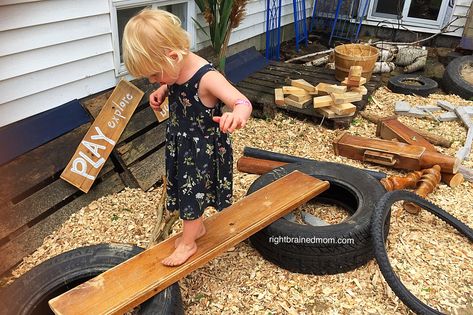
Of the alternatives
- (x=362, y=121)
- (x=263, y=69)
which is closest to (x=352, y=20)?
(x=263, y=69)

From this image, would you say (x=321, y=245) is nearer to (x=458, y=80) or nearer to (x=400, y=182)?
(x=400, y=182)

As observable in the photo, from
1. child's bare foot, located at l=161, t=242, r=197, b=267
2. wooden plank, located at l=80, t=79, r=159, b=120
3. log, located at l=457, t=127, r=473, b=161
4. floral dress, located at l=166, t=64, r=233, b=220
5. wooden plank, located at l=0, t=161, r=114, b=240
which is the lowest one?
wooden plank, located at l=0, t=161, r=114, b=240

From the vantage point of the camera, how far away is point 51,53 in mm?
3117

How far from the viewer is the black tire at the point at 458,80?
5.25m

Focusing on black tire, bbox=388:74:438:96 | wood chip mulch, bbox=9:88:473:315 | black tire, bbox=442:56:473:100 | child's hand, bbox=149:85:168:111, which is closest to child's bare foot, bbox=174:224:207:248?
wood chip mulch, bbox=9:88:473:315

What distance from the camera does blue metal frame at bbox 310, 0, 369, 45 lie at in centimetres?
727

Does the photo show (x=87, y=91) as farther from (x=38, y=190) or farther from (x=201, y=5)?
(x=201, y=5)

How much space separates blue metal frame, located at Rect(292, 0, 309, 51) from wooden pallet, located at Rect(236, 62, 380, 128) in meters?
1.42

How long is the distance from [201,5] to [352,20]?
13.4 feet

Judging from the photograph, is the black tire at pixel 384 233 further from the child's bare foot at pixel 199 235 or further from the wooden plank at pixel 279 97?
the wooden plank at pixel 279 97

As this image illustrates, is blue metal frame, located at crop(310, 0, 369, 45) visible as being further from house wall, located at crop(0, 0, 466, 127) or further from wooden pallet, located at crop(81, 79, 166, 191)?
house wall, located at crop(0, 0, 466, 127)

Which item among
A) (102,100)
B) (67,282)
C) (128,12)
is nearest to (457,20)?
(128,12)

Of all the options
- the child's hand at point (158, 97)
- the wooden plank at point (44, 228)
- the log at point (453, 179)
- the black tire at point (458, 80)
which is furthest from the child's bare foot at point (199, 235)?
the black tire at point (458, 80)

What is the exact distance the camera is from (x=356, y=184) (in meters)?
2.93
